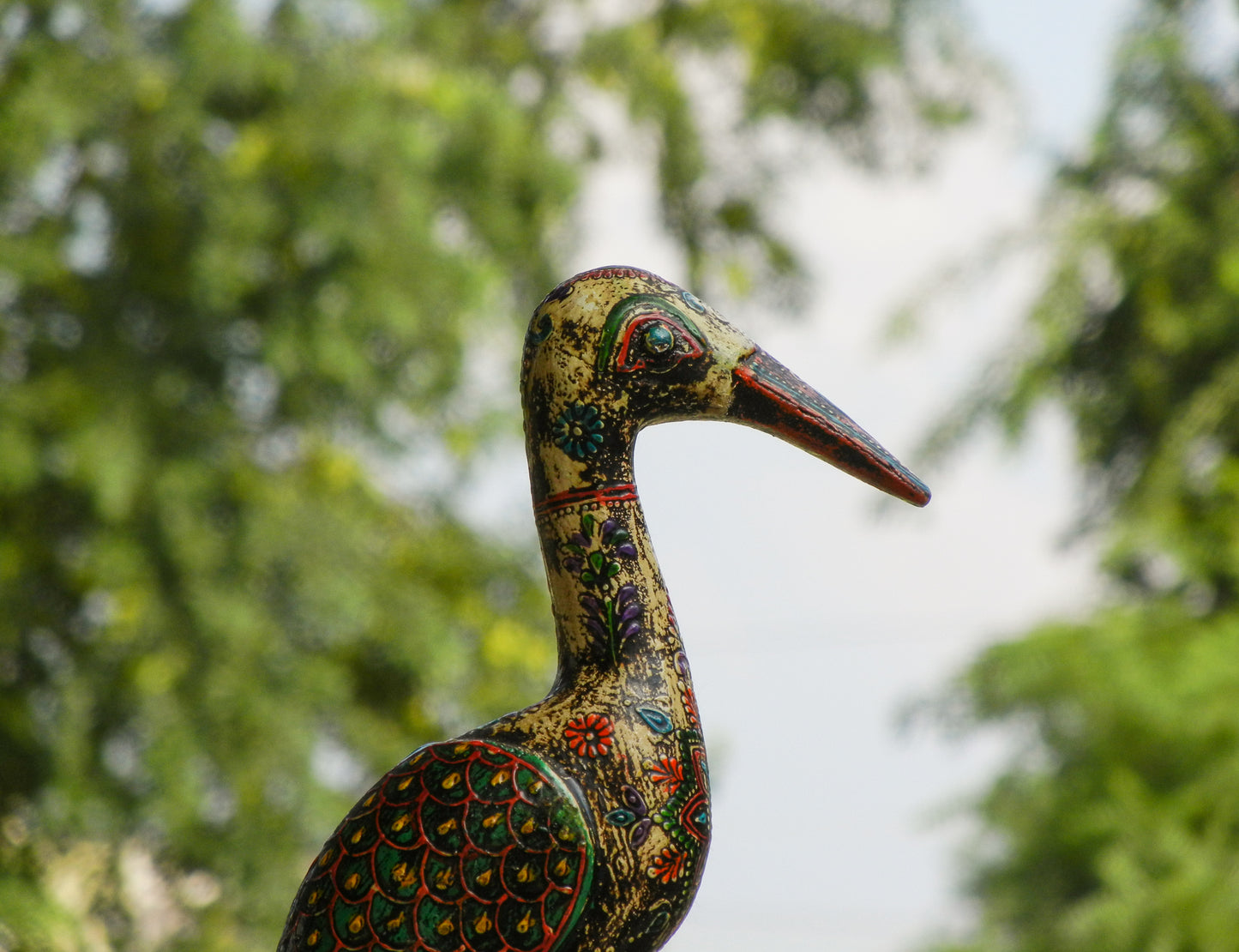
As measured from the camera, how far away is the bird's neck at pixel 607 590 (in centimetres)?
104

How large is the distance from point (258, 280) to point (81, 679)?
0.74m

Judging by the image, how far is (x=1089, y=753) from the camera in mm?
3256

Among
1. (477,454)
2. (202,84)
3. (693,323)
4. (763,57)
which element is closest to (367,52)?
(202,84)

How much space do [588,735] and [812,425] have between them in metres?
0.27

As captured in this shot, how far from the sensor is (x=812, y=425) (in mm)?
1053

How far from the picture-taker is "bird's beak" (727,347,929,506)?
1052 mm

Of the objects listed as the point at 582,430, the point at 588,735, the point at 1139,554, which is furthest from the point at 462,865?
the point at 1139,554

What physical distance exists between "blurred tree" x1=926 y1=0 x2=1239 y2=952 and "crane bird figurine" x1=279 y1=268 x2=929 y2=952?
7.06ft

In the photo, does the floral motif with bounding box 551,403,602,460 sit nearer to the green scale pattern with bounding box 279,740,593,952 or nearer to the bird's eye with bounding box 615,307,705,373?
the bird's eye with bounding box 615,307,705,373

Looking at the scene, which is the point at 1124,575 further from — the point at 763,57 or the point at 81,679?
the point at 81,679

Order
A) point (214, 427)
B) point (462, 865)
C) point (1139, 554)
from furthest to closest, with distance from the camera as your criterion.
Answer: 1. point (1139, 554)
2. point (214, 427)
3. point (462, 865)

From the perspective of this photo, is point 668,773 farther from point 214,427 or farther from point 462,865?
point 214,427

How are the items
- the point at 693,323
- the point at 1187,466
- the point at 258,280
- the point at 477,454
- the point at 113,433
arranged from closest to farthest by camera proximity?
the point at 693,323
the point at 113,433
the point at 258,280
the point at 477,454
the point at 1187,466

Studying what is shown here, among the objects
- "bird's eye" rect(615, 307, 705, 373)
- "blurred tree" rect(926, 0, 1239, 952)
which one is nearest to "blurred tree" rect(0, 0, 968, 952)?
"blurred tree" rect(926, 0, 1239, 952)
